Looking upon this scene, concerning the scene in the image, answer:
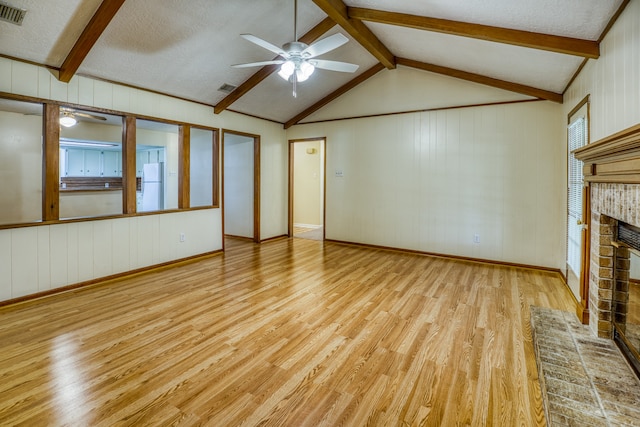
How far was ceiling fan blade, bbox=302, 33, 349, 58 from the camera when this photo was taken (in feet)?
8.89

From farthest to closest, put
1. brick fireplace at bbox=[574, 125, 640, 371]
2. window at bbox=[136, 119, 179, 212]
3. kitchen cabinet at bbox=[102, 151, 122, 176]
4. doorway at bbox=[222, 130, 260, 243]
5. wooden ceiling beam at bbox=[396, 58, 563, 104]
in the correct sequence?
kitchen cabinet at bbox=[102, 151, 122, 176] < window at bbox=[136, 119, 179, 212] < doorway at bbox=[222, 130, 260, 243] < wooden ceiling beam at bbox=[396, 58, 563, 104] < brick fireplace at bbox=[574, 125, 640, 371]

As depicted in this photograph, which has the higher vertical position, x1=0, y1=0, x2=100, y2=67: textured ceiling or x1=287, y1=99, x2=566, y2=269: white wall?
x1=0, y1=0, x2=100, y2=67: textured ceiling

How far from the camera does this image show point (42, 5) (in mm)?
2664

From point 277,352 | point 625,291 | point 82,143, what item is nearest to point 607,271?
point 625,291

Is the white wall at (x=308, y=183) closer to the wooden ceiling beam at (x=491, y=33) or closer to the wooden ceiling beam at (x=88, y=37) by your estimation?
the wooden ceiling beam at (x=491, y=33)

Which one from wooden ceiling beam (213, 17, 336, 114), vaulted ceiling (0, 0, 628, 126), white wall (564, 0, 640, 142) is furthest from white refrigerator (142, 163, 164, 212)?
white wall (564, 0, 640, 142)

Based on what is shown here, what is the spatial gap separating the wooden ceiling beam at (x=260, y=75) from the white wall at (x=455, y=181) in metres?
1.98

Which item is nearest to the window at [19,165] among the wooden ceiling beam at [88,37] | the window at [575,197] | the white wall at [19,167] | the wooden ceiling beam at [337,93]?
the white wall at [19,167]

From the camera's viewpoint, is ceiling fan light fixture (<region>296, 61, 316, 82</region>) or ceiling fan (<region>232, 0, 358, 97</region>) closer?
ceiling fan (<region>232, 0, 358, 97</region>)

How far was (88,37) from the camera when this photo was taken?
2998mm

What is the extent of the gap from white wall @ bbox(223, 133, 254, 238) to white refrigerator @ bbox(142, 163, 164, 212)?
1584 mm

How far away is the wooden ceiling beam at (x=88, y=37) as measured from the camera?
2.77 metres

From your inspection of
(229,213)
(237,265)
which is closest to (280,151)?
(229,213)

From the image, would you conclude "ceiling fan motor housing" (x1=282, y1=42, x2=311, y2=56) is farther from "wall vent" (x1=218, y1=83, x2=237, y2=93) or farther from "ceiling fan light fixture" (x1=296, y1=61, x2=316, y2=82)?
"wall vent" (x1=218, y1=83, x2=237, y2=93)
